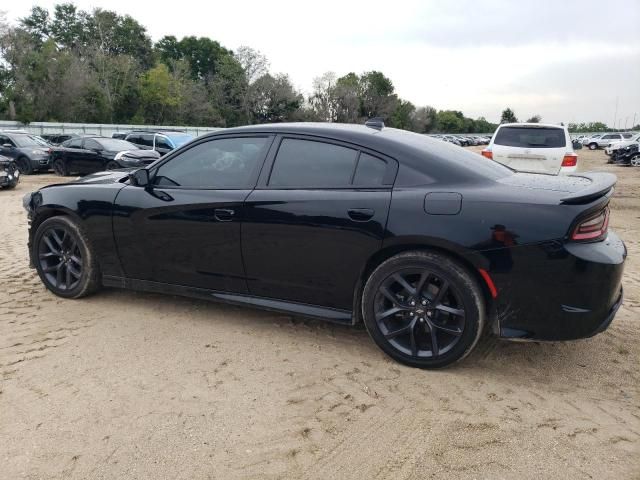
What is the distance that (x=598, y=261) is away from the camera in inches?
112

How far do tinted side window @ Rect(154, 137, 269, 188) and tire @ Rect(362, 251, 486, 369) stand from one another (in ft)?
4.11

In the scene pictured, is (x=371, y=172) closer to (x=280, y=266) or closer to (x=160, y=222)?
(x=280, y=266)

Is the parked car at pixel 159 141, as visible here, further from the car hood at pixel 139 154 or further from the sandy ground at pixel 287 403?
the sandy ground at pixel 287 403

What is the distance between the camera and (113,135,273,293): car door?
3658 millimetres

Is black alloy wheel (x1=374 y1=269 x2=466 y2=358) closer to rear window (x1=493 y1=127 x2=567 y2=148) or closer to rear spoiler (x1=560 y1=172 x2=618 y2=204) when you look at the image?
rear spoiler (x1=560 y1=172 x2=618 y2=204)

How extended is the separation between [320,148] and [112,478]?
2.33 meters

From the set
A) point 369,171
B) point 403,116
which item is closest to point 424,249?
point 369,171

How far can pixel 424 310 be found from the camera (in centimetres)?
310

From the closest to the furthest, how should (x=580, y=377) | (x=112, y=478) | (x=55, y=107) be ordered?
(x=112, y=478)
(x=580, y=377)
(x=55, y=107)

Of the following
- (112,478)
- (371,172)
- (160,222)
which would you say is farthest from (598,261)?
(160,222)

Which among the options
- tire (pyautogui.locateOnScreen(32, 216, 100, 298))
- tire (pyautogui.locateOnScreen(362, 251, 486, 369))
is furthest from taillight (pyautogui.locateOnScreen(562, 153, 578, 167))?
tire (pyautogui.locateOnScreen(32, 216, 100, 298))

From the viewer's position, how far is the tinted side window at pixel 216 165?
3.70 m

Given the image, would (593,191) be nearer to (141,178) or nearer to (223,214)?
(223,214)

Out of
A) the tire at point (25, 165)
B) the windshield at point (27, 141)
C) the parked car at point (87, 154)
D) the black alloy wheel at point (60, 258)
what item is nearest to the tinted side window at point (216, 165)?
the black alloy wheel at point (60, 258)
